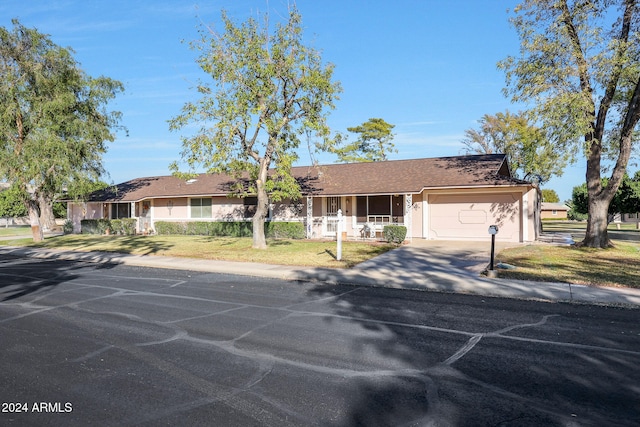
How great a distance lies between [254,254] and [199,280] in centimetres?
499

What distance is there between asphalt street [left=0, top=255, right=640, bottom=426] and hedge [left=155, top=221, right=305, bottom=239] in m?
15.3

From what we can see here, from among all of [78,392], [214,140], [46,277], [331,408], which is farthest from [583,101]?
[46,277]

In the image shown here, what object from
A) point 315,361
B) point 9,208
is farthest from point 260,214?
point 9,208

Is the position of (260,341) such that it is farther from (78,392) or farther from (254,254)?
(254,254)

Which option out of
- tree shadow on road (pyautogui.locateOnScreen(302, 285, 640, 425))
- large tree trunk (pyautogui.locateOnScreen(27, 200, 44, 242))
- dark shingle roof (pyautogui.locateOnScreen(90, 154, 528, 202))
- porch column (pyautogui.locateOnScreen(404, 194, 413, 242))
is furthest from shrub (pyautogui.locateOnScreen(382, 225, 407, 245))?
large tree trunk (pyautogui.locateOnScreen(27, 200, 44, 242))

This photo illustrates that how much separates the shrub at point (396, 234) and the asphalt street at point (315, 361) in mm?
11609

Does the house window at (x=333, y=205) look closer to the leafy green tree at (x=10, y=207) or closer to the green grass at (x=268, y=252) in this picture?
the green grass at (x=268, y=252)

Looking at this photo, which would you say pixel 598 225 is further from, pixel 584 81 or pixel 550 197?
pixel 550 197

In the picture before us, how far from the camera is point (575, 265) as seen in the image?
508 inches

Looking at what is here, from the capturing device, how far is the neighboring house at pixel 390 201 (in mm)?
21000

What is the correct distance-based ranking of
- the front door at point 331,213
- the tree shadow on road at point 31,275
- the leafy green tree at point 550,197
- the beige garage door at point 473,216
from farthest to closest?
the leafy green tree at point 550,197 → the front door at point 331,213 → the beige garage door at point 473,216 → the tree shadow on road at point 31,275

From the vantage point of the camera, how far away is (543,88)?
1723 cm

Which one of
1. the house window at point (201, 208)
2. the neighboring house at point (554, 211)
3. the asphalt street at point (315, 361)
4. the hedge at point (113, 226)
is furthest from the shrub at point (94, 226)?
the neighboring house at point (554, 211)

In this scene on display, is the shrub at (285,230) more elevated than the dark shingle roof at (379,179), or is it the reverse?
the dark shingle roof at (379,179)
